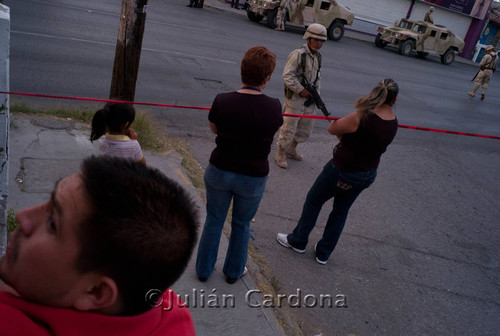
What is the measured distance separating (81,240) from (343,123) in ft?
9.44

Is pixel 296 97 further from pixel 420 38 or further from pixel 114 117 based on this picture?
pixel 420 38

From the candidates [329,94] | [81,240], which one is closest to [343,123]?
[81,240]

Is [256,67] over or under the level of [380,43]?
under

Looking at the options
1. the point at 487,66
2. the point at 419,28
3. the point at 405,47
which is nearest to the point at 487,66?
the point at 487,66

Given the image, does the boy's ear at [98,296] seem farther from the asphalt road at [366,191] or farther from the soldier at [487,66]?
the soldier at [487,66]

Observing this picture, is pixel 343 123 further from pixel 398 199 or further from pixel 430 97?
pixel 430 97

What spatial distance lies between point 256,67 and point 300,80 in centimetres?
280

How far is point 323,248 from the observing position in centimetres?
418

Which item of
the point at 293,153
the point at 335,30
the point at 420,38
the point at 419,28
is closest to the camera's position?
the point at 293,153

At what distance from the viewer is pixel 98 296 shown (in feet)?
3.25

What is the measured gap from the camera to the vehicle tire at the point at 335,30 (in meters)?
21.3

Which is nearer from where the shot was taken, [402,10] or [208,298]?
[208,298]

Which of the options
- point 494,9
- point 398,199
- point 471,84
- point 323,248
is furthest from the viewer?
point 494,9

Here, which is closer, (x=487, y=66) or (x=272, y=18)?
(x=487, y=66)
